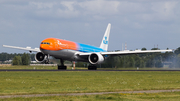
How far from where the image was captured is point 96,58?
62219 millimetres

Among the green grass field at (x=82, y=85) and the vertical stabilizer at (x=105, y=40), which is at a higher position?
the vertical stabilizer at (x=105, y=40)

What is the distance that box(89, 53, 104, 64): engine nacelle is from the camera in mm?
61566

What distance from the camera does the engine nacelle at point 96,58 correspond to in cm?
6157

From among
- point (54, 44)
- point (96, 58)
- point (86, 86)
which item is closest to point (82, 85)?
point (86, 86)

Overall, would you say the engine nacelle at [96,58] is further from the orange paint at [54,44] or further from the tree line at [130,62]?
the tree line at [130,62]

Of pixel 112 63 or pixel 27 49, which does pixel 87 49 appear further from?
pixel 27 49

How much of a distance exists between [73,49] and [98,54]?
15.9 ft

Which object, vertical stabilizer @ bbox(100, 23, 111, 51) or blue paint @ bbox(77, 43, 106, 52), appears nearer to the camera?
blue paint @ bbox(77, 43, 106, 52)

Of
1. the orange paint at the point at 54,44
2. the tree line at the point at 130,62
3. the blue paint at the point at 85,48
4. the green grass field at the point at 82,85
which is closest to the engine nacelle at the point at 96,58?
the blue paint at the point at 85,48

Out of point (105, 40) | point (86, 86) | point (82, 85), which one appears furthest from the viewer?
point (105, 40)

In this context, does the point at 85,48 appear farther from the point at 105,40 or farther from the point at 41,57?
the point at 105,40

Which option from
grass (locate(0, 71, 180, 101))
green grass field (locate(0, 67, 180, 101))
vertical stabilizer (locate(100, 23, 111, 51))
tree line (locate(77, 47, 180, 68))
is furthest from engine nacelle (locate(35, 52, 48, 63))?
grass (locate(0, 71, 180, 101))

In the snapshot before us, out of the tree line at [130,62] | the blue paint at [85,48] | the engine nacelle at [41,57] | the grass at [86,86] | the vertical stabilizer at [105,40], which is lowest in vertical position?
the grass at [86,86]

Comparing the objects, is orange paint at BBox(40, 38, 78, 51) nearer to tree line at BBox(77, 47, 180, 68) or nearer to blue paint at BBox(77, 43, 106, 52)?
blue paint at BBox(77, 43, 106, 52)
